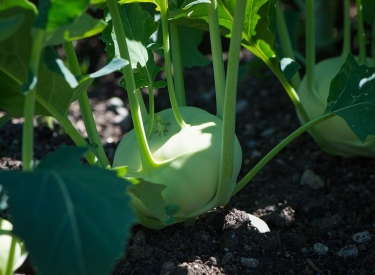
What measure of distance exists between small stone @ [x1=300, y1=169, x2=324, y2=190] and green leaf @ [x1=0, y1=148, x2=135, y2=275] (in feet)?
2.82

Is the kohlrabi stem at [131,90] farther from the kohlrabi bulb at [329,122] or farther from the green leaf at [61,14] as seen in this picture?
the kohlrabi bulb at [329,122]

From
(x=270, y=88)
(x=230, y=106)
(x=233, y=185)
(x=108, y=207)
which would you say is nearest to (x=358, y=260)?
(x=233, y=185)

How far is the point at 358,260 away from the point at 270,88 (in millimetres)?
1068

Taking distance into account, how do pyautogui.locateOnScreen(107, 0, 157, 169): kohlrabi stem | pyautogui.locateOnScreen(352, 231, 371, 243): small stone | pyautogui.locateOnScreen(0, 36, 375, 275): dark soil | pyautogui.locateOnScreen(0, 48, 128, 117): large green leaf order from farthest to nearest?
pyautogui.locateOnScreen(352, 231, 371, 243): small stone < pyautogui.locateOnScreen(0, 36, 375, 275): dark soil < pyautogui.locateOnScreen(107, 0, 157, 169): kohlrabi stem < pyautogui.locateOnScreen(0, 48, 128, 117): large green leaf

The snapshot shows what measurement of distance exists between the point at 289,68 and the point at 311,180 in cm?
39

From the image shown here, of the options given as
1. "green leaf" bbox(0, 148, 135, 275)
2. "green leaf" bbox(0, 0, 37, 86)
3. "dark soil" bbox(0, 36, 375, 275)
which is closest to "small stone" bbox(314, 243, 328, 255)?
"dark soil" bbox(0, 36, 375, 275)

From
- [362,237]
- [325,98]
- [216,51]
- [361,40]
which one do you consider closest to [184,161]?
[216,51]

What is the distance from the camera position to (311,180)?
1498 mm

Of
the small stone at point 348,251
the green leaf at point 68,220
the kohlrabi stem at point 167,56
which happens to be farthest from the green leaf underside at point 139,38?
the small stone at point 348,251

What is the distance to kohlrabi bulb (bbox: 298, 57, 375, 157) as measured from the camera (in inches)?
55.0

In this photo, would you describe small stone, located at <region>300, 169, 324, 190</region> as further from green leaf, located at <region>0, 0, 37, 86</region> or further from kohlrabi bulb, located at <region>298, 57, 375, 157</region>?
green leaf, located at <region>0, 0, 37, 86</region>

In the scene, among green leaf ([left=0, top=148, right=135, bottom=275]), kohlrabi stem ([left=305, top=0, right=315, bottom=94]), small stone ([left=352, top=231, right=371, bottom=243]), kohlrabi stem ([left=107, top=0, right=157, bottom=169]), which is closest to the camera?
green leaf ([left=0, top=148, right=135, bottom=275])

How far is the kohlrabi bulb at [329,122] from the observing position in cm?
140

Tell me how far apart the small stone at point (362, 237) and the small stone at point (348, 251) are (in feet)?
0.15
